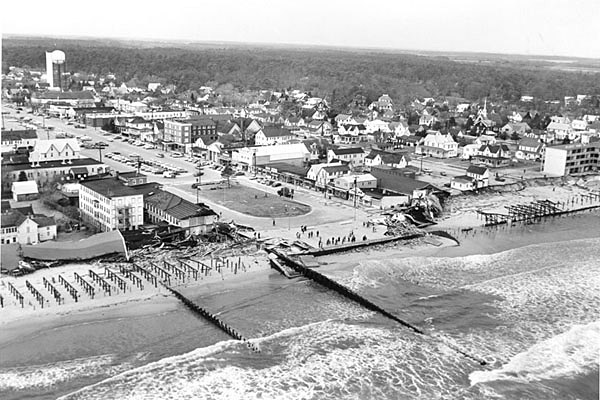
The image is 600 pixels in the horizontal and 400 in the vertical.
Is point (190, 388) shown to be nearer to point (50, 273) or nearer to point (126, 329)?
point (126, 329)

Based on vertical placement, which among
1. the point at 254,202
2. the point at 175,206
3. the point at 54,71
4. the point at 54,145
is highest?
the point at 54,71

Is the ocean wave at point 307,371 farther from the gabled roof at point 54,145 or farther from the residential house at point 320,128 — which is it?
the residential house at point 320,128

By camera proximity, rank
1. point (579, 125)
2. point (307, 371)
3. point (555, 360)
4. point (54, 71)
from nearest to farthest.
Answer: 1. point (307, 371)
2. point (555, 360)
3. point (579, 125)
4. point (54, 71)

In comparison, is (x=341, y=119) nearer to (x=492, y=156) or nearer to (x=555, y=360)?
(x=492, y=156)

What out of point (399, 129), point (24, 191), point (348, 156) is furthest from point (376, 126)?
point (24, 191)

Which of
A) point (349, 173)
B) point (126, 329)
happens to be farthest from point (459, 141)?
point (126, 329)

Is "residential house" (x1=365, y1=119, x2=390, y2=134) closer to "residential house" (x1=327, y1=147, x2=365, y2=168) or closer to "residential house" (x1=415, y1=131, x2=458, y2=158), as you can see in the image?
"residential house" (x1=415, y1=131, x2=458, y2=158)

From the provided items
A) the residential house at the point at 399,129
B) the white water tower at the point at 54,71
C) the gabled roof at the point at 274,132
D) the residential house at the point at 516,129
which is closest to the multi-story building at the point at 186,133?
the gabled roof at the point at 274,132

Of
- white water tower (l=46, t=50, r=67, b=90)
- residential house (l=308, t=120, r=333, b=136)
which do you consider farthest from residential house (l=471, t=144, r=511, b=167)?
white water tower (l=46, t=50, r=67, b=90)
